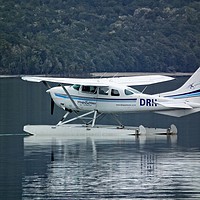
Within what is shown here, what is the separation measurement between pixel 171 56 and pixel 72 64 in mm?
22910

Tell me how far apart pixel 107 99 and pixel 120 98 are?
46 centimetres

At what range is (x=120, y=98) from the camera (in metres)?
35.4

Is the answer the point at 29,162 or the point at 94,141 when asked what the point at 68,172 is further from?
the point at 94,141

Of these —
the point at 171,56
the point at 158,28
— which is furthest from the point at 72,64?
the point at 158,28

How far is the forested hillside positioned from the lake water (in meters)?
84.8

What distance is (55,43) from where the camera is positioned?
140m

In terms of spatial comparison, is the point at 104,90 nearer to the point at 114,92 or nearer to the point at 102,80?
the point at 114,92

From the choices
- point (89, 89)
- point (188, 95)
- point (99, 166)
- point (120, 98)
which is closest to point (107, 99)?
point (120, 98)

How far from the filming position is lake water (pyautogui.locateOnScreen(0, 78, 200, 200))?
2381 cm

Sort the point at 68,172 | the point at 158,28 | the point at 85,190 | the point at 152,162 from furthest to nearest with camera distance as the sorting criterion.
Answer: the point at 158,28, the point at 152,162, the point at 68,172, the point at 85,190

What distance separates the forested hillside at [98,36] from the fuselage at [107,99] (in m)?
82.3

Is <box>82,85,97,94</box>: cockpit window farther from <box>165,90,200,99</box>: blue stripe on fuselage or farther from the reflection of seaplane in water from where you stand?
<box>165,90,200,99</box>: blue stripe on fuselage

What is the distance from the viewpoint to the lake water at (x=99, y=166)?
78.1 ft

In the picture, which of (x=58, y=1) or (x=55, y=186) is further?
(x=58, y=1)
